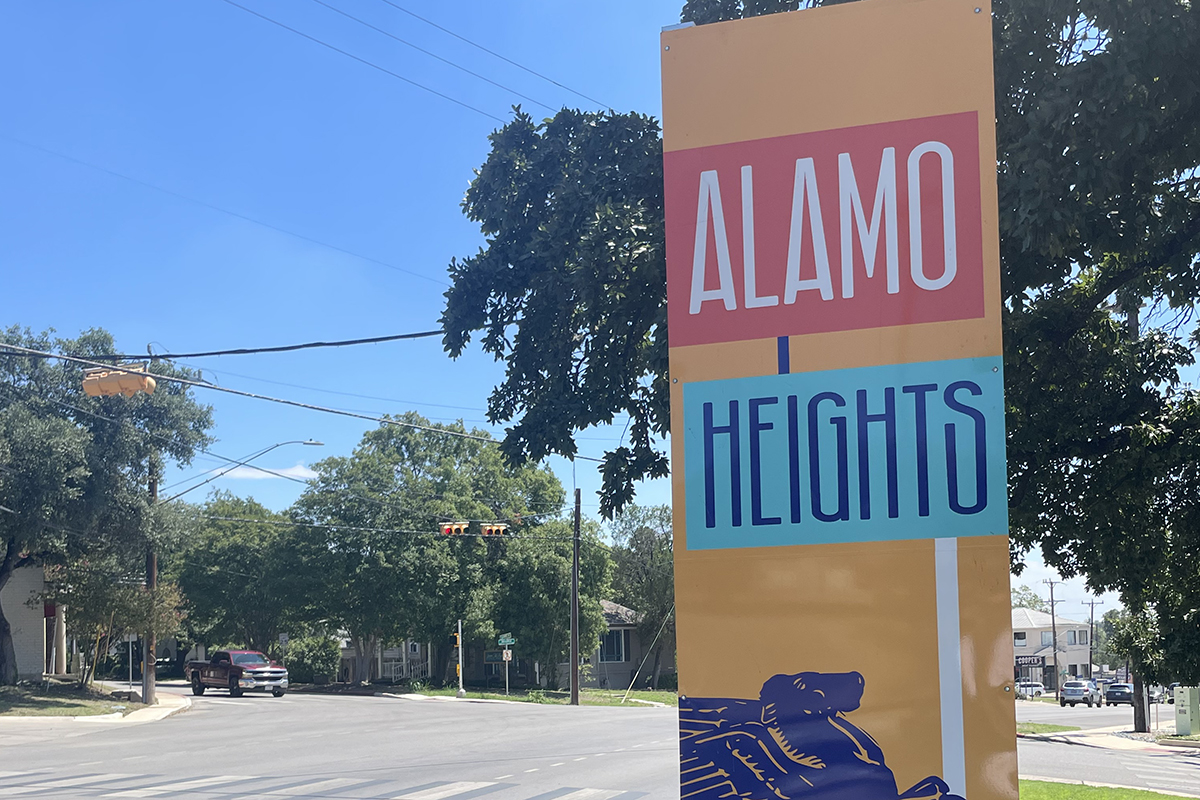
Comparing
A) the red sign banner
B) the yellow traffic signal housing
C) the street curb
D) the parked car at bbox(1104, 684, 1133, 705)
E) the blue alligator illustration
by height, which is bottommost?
the parked car at bbox(1104, 684, 1133, 705)

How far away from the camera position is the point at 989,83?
8.64ft

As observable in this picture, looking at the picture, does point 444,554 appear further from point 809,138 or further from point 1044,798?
point 809,138

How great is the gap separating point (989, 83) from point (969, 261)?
Result: 440mm

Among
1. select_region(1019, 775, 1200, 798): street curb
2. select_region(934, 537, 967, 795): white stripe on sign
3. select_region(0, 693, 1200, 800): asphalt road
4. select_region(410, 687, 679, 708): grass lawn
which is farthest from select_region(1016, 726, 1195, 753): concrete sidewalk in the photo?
select_region(934, 537, 967, 795): white stripe on sign

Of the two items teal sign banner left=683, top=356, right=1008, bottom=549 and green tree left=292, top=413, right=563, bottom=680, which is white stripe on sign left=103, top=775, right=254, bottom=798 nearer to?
teal sign banner left=683, top=356, right=1008, bottom=549

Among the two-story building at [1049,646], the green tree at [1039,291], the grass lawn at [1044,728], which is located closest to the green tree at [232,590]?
the grass lawn at [1044,728]

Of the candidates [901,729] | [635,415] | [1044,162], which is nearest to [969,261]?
[901,729]

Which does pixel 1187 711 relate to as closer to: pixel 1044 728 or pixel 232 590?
pixel 1044 728

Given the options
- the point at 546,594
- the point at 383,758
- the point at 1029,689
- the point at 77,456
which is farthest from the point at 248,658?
the point at 1029,689

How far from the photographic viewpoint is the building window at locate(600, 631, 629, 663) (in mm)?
65562

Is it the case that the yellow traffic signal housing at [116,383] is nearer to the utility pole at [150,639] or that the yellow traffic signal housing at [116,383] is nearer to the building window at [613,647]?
the utility pole at [150,639]

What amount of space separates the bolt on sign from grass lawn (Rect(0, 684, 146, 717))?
33945 mm

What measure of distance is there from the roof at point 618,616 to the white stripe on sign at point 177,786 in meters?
48.9

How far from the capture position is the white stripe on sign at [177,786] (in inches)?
551
